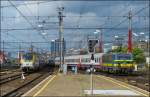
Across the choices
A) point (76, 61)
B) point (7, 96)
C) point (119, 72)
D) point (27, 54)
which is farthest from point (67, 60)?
point (7, 96)

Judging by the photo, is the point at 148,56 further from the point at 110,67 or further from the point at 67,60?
the point at 110,67

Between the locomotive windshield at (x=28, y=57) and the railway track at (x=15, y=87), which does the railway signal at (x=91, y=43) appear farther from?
the locomotive windshield at (x=28, y=57)

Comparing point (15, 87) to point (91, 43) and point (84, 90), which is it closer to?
point (84, 90)

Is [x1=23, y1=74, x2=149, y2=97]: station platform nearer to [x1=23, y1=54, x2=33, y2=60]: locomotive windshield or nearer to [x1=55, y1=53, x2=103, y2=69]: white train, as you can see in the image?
[x1=23, y1=54, x2=33, y2=60]: locomotive windshield

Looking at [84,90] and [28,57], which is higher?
[28,57]

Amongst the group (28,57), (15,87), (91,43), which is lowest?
(15,87)

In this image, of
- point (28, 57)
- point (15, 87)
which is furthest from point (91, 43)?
point (28, 57)

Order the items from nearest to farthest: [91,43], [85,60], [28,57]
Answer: [91,43] → [28,57] → [85,60]

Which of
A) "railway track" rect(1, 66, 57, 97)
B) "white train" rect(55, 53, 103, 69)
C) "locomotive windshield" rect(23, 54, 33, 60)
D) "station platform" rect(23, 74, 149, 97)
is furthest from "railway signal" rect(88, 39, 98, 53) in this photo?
"white train" rect(55, 53, 103, 69)

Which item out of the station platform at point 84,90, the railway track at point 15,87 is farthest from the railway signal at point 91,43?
the railway track at point 15,87

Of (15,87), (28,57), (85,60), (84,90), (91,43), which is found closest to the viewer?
→ (91,43)

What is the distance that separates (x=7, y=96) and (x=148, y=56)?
129541 mm

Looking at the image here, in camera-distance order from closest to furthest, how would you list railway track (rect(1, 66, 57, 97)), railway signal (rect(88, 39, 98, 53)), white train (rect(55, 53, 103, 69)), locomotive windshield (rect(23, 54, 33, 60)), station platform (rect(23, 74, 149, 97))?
railway signal (rect(88, 39, 98, 53)) < station platform (rect(23, 74, 149, 97)) < railway track (rect(1, 66, 57, 97)) < locomotive windshield (rect(23, 54, 33, 60)) < white train (rect(55, 53, 103, 69))

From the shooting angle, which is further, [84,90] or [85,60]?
[85,60]
